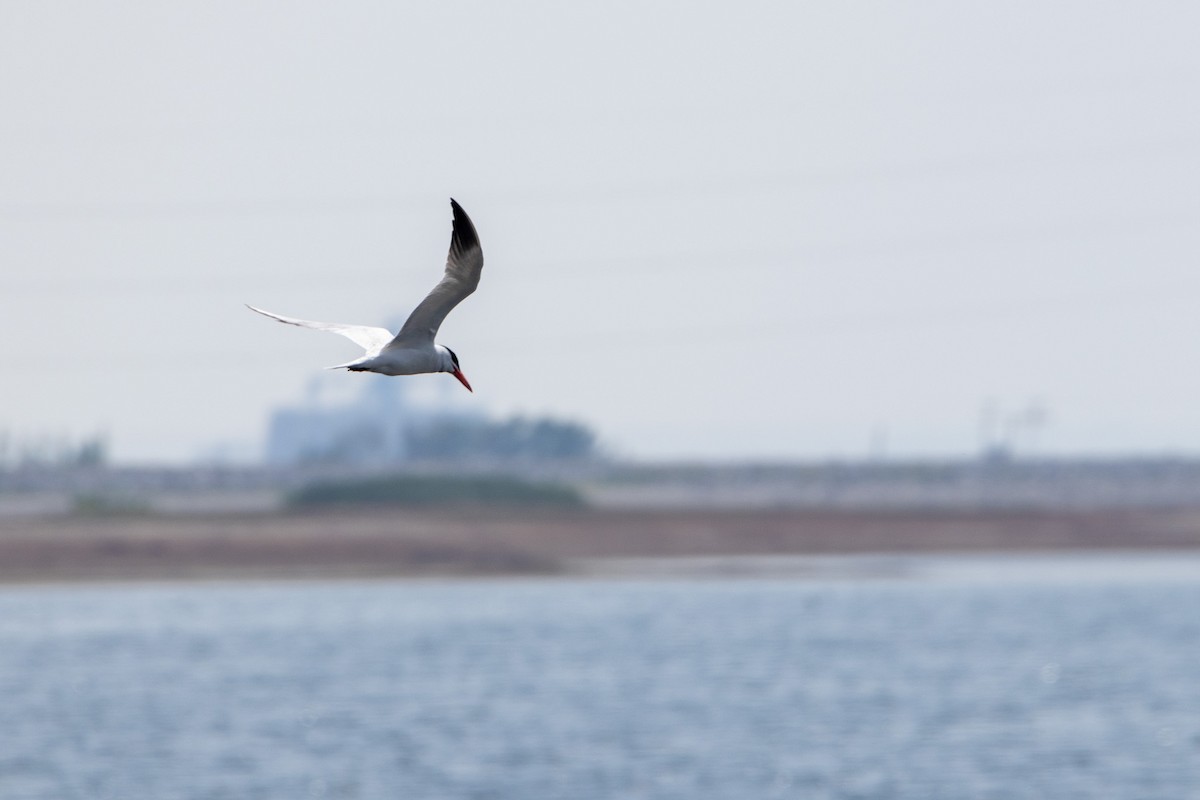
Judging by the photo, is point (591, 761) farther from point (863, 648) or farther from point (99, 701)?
point (863, 648)

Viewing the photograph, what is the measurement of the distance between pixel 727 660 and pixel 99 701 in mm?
21055

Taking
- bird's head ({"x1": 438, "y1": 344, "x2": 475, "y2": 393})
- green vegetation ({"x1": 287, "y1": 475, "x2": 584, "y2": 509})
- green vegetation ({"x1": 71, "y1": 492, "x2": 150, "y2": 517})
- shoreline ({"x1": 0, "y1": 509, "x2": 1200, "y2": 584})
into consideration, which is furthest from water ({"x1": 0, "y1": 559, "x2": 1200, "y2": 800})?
bird's head ({"x1": 438, "y1": 344, "x2": 475, "y2": 393})

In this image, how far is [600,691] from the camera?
5938 centimetres

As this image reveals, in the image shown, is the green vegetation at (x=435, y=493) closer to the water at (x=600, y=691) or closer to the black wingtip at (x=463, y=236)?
the water at (x=600, y=691)

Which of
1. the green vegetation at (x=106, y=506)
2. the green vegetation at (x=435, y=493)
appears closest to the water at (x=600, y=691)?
the green vegetation at (x=106, y=506)

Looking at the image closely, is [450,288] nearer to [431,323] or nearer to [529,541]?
[431,323]

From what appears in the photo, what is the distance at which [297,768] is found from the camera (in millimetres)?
44188

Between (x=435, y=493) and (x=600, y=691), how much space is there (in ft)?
213

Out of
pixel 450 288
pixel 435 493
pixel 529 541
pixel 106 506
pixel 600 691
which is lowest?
pixel 600 691

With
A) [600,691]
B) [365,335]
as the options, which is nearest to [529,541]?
[600,691]

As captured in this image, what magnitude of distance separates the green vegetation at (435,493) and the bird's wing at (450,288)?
103536mm

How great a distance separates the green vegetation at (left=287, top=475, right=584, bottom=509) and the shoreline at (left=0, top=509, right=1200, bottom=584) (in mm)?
6050

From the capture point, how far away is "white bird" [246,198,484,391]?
1564 centimetres

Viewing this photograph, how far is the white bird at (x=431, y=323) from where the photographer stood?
51.3ft
